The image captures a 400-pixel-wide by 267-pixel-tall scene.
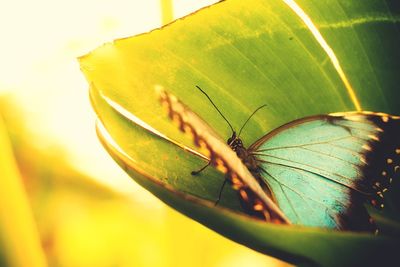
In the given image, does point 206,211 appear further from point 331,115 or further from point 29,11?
point 29,11

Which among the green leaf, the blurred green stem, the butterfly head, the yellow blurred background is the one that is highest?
Result: the green leaf

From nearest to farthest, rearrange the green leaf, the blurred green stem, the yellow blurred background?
the blurred green stem < the green leaf < the yellow blurred background

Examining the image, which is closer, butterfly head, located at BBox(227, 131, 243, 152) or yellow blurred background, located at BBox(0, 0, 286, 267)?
butterfly head, located at BBox(227, 131, 243, 152)

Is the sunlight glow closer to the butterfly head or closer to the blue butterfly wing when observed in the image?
the blue butterfly wing

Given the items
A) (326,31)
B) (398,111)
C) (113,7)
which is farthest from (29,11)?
(398,111)

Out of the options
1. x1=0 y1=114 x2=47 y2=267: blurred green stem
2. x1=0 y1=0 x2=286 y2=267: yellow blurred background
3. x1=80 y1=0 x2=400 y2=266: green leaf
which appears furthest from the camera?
x1=0 y1=0 x2=286 y2=267: yellow blurred background

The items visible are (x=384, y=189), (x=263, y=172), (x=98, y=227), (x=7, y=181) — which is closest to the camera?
(x=7, y=181)

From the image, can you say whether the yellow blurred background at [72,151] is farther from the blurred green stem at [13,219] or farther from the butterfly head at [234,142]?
the blurred green stem at [13,219]

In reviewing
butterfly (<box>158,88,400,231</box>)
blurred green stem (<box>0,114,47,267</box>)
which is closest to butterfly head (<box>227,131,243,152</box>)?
butterfly (<box>158,88,400,231</box>)
